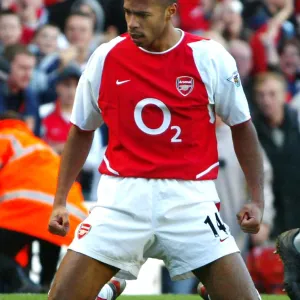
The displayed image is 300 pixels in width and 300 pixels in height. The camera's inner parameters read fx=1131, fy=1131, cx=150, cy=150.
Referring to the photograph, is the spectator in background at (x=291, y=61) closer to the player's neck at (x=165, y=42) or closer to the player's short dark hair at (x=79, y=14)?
the player's short dark hair at (x=79, y=14)

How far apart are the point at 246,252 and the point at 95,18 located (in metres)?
3.69

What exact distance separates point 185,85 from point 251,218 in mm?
714

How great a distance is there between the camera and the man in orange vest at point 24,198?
355 inches

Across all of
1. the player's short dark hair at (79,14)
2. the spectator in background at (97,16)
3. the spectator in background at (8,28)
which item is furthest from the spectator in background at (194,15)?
the spectator in background at (8,28)

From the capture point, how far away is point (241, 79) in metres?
12.1

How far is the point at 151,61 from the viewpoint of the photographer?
5.47 metres

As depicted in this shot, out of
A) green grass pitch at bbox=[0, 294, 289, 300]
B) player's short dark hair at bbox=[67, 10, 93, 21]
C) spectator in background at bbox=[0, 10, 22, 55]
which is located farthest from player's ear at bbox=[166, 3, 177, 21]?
player's short dark hair at bbox=[67, 10, 93, 21]

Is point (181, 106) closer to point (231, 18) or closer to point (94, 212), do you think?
point (94, 212)

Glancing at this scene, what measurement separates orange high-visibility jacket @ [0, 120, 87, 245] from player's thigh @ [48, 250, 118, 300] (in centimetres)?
372

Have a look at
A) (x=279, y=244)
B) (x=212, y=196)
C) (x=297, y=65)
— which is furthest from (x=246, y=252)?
(x=212, y=196)

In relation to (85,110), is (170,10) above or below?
above

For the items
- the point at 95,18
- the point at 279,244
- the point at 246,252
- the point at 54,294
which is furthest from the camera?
the point at 95,18

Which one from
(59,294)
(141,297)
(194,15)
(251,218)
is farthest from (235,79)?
(194,15)

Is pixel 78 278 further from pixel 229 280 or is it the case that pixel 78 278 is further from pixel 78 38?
pixel 78 38
